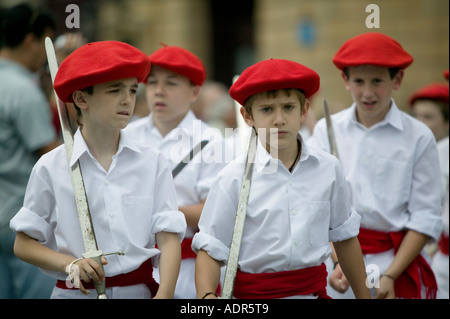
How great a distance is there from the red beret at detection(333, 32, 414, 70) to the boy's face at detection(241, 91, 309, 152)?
2.82 feet

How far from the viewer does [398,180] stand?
3.71 meters

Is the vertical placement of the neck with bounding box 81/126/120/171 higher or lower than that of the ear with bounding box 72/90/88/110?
lower

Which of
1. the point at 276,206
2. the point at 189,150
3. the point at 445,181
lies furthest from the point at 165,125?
the point at 445,181

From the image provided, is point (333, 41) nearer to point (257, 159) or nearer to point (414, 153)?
point (414, 153)

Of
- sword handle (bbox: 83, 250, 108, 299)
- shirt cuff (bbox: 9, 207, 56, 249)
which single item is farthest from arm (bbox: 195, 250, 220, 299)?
shirt cuff (bbox: 9, 207, 56, 249)

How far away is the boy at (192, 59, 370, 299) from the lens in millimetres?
2887

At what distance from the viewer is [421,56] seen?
1107 cm

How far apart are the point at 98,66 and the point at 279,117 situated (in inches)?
31.9

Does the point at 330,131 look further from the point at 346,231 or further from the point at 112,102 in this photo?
the point at 112,102

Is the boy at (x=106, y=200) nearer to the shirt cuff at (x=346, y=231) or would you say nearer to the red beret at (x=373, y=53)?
the shirt cuff at (x=346, y=231)

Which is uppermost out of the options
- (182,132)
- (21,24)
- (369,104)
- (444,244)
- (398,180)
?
(21,24)

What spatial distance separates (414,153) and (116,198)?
177 cm

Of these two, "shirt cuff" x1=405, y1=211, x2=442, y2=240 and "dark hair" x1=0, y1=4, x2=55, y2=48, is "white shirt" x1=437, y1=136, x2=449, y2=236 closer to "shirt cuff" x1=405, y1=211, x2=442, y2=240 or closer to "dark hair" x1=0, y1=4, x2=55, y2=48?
"shirt cuff" x1=405, y1=211, x2=442, y2=240

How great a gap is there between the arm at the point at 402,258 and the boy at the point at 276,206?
2.23ft
